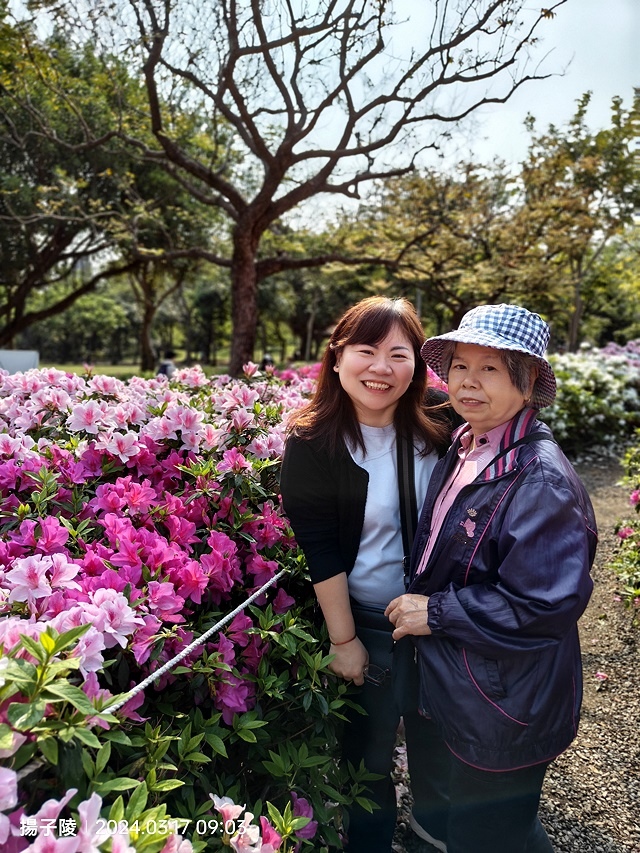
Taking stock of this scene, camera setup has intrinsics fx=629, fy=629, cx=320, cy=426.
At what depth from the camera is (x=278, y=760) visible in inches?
60.8

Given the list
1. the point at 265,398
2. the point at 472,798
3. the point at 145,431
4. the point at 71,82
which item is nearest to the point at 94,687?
the point at 472,798

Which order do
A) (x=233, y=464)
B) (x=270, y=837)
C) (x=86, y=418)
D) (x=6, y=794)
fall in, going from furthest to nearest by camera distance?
(x=86, y=418) → (x=233, y=464) → (x=270, y=837) → (x=6, y=794)

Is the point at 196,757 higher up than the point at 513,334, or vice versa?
the point at 513,334

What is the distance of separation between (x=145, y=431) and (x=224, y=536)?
2.23ft

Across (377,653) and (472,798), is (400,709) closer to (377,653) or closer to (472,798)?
(377,653)

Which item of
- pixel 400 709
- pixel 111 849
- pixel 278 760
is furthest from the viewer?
pixel 400 709

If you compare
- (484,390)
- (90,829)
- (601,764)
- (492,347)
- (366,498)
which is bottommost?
(601,764)

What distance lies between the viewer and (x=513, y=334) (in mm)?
1531

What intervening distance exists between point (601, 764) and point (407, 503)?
1.77 metres

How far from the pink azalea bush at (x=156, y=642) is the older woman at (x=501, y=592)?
14.3 inches

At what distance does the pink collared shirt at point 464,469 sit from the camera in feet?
5.22

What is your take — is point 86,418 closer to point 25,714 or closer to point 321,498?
point 321,498

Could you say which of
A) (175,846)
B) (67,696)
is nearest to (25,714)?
(67,696)

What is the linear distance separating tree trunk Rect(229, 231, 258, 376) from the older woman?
7.15 metres
